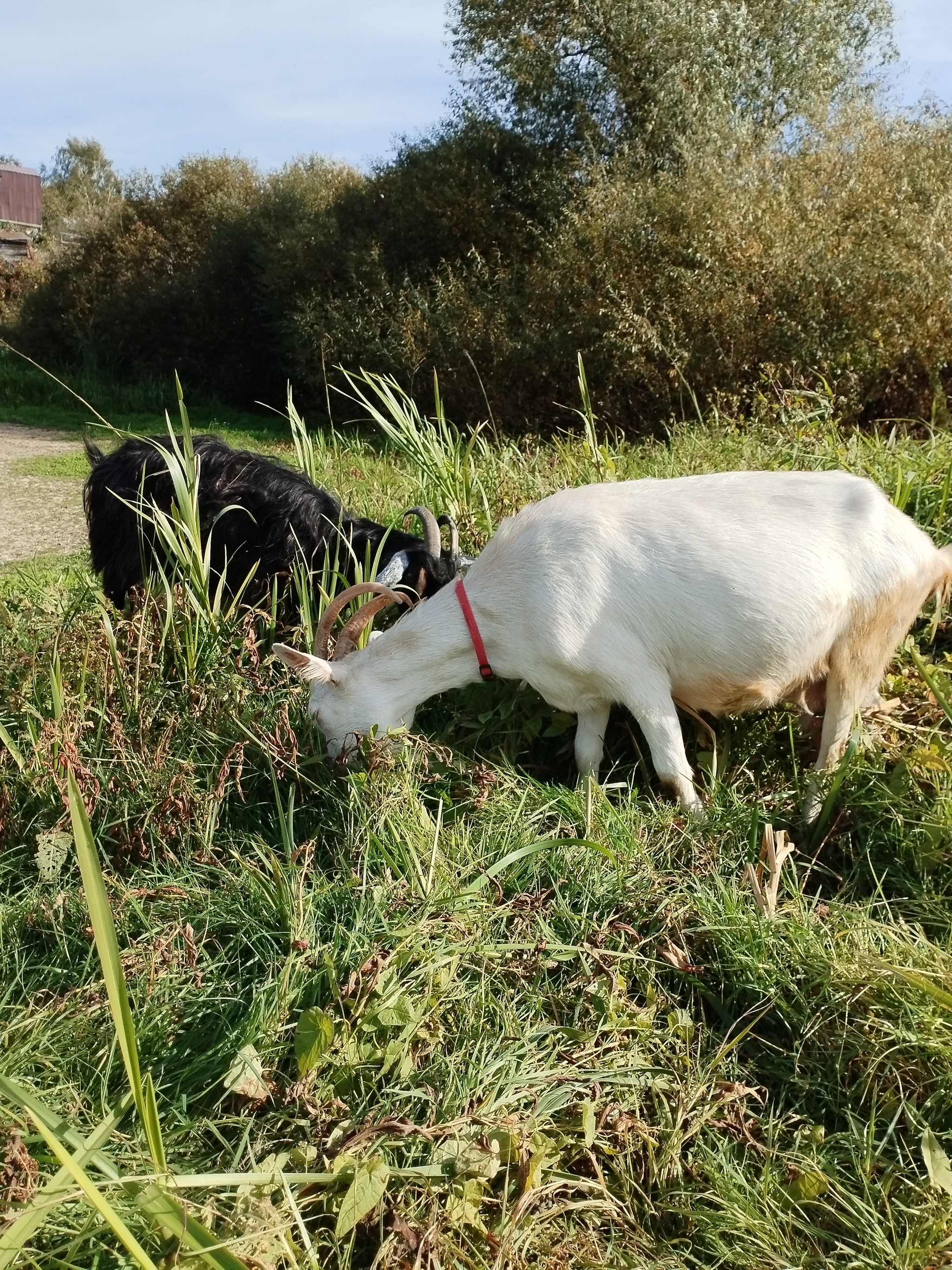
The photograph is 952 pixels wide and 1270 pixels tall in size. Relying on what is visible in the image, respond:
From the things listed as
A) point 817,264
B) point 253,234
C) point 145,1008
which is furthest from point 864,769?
point 253,234

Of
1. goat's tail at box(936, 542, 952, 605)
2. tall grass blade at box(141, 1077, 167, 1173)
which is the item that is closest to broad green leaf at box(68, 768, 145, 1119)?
tall grass blade at box(141, 1077, 167, 1173)

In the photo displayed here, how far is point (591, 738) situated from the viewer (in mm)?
3387

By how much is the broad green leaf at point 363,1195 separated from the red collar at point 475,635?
164 cm

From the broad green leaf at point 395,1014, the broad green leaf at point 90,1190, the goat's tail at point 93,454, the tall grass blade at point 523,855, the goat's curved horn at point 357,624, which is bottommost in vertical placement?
the broad green leaf at point 395,1014

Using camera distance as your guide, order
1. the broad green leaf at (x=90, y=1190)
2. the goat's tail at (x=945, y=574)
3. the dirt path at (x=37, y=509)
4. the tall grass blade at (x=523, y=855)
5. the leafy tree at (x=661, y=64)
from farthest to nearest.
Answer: the leafy tree at (x=661, y=64) → the dirt path at (x=37, y=509) → the goat's tail at (x=945, y=574) → the tall grass blade at (x=523, y=855) → the broad green leaf at (x=90, y=1190)

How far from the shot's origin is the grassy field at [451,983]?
6.60 feet

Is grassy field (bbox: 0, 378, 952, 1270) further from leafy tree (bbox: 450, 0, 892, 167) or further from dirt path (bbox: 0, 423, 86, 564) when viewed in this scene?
leafy tree (bbox: 450, 0, 892, 167)

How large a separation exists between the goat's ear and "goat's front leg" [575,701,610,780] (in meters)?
0.87

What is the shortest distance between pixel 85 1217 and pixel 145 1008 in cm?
56

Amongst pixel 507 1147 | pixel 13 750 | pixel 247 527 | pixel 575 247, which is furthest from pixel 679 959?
pixel 575 247

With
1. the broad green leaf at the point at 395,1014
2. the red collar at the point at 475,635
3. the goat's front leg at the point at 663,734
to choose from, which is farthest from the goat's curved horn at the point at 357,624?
the broad green leaf at the point at 395,1014

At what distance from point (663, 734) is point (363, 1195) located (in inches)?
63.8

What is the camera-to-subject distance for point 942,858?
113 inches

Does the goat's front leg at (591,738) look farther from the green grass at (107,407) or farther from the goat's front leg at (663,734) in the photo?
the green grass at (107,407)
